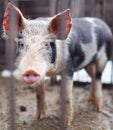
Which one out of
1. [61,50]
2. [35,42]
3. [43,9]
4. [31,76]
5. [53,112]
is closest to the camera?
[31,76]

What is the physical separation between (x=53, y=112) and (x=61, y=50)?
3.24 feet

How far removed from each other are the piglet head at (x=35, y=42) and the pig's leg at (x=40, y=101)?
0.51m

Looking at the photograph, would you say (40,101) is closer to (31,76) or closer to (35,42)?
(35,42)

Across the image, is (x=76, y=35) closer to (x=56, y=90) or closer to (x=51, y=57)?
(x=51, y=57)

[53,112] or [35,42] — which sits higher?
[35,42]

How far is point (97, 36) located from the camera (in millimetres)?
3787

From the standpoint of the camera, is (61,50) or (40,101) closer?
(61,50)

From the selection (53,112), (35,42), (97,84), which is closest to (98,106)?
(97,84)

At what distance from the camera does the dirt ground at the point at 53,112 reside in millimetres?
3387

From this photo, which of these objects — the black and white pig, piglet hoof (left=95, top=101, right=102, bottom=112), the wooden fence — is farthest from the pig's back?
the wooden fence

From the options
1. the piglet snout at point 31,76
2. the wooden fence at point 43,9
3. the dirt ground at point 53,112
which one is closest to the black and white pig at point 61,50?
the piglet snout at point 31,76

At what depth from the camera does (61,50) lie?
3.03 m

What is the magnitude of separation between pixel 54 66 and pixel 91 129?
2.46ft

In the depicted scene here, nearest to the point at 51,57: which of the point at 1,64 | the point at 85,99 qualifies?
the point at 85,99
